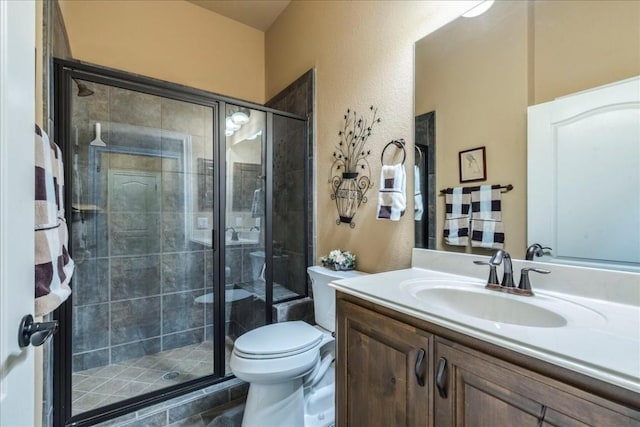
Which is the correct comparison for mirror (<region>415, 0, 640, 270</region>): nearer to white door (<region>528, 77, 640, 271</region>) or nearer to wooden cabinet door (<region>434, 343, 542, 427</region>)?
white door (<region>528, 77, 640, 271</region>)

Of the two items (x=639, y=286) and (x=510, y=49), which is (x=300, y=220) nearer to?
(x=510, y=49)

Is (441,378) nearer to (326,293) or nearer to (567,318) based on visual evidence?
(567,318)

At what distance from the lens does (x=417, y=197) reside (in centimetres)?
144

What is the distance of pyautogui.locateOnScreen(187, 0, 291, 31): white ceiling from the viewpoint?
252cm

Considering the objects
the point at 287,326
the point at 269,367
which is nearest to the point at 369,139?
the point at 287,326

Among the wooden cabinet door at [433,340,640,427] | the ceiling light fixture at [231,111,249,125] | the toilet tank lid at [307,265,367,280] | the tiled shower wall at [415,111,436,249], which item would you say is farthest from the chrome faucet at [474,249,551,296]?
the ceiling light fixture at [231,111,249,125]

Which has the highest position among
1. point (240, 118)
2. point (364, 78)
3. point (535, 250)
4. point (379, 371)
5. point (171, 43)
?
point (171, 43)

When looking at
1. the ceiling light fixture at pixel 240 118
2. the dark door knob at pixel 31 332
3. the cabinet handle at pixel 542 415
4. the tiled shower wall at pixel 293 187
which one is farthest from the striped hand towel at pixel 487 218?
the ceiling light fixture at pixel 240 118

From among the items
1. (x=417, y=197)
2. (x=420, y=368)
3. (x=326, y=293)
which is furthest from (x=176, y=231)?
(x=420, y=368)

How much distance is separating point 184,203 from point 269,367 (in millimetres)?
1556

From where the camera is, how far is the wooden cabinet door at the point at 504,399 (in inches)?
20.9

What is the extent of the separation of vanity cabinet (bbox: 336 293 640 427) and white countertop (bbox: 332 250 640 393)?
0.08ft

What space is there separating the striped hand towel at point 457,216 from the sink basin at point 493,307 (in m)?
0.27

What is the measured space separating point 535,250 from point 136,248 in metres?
2.50
